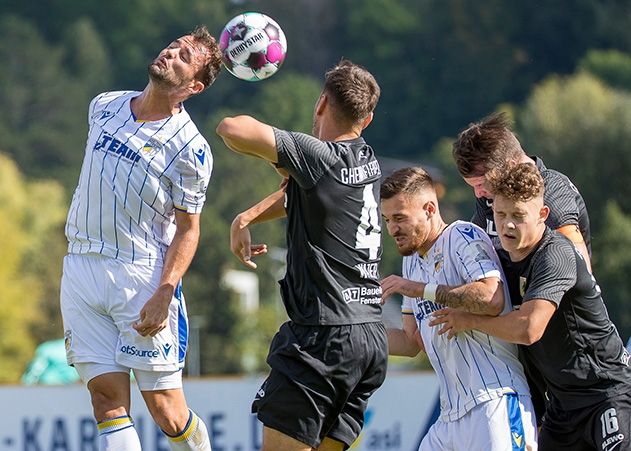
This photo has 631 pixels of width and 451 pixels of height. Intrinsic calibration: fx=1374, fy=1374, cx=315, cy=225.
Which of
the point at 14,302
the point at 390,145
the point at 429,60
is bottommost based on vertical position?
the point at 14,302

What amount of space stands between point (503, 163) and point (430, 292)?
733 millimetres

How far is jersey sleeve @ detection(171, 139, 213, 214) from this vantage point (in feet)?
23.4

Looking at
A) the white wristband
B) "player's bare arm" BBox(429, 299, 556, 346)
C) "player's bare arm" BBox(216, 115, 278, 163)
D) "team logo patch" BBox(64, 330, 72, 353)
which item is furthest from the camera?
"team logo patch" BBox(64, 330, 72, 353)

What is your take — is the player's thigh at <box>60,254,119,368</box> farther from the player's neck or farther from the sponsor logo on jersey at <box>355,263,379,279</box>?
the sponsor logo on jersey at <box>355,263,379,279</box>

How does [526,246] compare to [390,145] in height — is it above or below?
below

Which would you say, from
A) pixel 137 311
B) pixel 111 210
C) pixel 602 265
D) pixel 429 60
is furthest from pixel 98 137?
pixel 429 60

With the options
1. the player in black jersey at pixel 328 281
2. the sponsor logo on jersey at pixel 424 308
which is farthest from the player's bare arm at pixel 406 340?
the player in black jersey at pixel 328 281

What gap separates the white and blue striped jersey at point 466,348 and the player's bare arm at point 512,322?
0.57 ft

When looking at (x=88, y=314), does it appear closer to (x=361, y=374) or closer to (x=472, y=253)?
(x=361, y=374)

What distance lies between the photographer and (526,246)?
6.42 meters

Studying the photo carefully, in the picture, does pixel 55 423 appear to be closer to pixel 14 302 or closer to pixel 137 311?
pixel 137 311

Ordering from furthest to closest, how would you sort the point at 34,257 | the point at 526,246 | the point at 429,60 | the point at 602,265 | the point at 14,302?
the point at 429,60 → the point at 34,257 → the point at 14,302 → the point at 602,265 → the point at 526,246

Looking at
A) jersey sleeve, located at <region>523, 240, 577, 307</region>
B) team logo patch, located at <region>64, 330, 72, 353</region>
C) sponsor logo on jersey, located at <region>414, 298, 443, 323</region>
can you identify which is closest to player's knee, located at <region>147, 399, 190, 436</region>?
team logo patch, located at <region>64, 330, 72, 353</region>

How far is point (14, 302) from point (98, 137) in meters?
58.5
